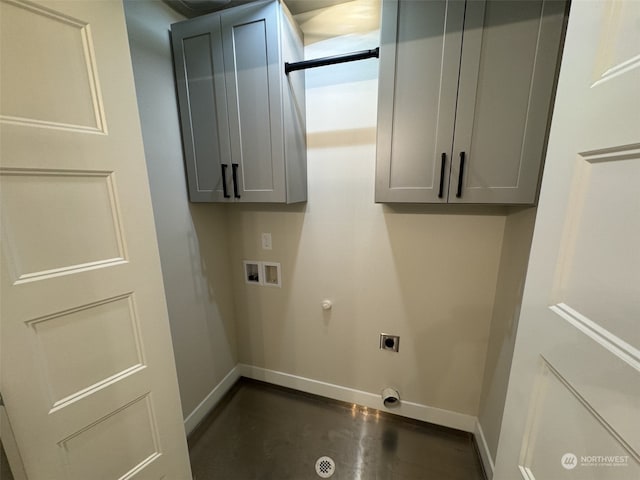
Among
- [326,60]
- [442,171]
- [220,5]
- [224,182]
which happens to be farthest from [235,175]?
[442,171]

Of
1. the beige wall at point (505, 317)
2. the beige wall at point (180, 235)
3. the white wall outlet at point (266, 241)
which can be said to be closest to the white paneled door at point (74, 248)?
the beige wall at point (180, 235)

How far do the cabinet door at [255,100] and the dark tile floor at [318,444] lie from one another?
160 cm

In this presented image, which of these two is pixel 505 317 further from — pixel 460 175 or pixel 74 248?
pixel 74 248

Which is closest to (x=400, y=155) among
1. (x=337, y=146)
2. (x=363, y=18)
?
(x=337, y=146)

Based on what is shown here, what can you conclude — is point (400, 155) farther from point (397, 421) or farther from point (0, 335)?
point (397, 421)

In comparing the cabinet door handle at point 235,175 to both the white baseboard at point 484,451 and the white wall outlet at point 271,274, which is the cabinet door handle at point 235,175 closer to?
the white wall outlet at point 271,274

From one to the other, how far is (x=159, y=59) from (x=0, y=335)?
142 cm

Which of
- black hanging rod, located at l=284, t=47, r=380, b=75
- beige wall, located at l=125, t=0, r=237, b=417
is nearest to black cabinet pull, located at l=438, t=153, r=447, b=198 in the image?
black hanging rod, located at l=284, t=47, r=380, b=75

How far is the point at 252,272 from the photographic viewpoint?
2.01m

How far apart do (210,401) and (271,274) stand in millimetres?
1067

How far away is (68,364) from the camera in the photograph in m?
0.80

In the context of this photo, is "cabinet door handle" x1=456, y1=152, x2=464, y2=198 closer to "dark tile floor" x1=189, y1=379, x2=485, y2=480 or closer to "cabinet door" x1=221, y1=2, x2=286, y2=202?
"cabinet door" x1=221, y1=2, x2=286, y2=202

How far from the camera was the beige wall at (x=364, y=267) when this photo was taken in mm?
1503

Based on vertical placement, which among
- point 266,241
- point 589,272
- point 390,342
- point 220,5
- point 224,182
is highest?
point 220,5
